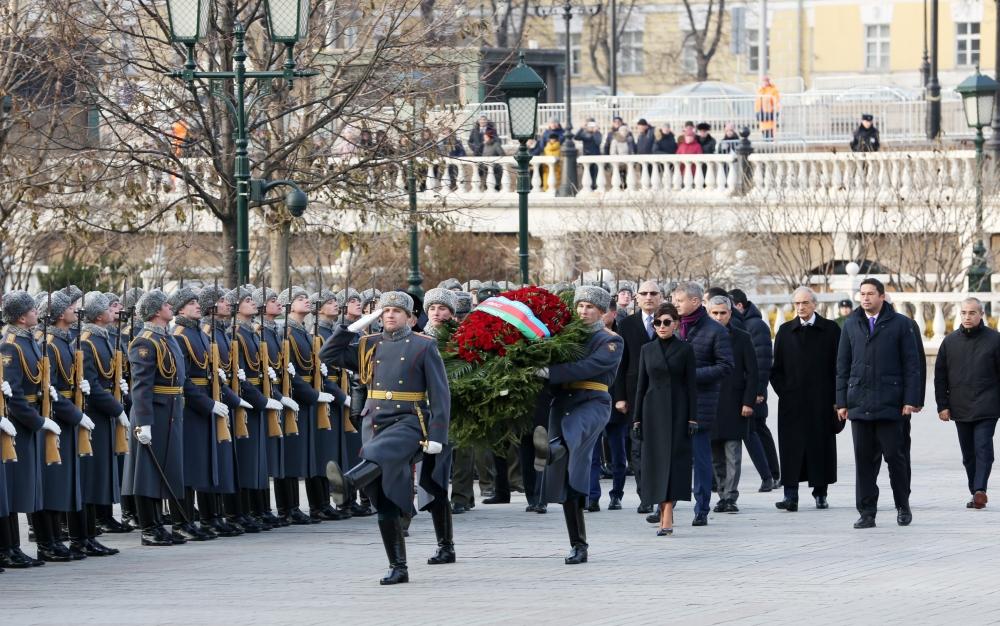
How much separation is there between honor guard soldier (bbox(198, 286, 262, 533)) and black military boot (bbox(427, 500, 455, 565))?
2512mm

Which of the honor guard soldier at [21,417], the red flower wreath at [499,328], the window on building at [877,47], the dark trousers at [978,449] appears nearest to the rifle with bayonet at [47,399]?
the honor guard soldier at [21,417]

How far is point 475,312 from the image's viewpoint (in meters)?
15.0

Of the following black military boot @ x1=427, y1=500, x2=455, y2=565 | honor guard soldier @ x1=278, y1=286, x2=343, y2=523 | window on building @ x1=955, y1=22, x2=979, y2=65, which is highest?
window on building @ x1=955, y1=22, x2=979, y2=65

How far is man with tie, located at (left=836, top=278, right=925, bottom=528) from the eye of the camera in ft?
53.8

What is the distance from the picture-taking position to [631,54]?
253ft

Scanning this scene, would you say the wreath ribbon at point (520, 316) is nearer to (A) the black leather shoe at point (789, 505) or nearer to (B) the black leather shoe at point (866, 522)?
(B) the black leather shoe at point (866, 522)

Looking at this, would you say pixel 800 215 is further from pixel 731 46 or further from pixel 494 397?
pixel 731 46

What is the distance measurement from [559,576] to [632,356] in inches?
196

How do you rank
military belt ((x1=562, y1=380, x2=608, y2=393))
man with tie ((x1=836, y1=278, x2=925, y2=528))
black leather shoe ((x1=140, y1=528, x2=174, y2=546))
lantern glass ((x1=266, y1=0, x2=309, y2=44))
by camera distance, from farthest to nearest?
lantern glass ((x1=266, y1=0, x2=309, y2=44)), man with tie ((x1=836, y1=278, x2=925, y2=528)), black leather shoe ((x1=140, y1=528, x2=174, y2=546)), military belt ((x1=562, y1=380, x2=608, y2=393))

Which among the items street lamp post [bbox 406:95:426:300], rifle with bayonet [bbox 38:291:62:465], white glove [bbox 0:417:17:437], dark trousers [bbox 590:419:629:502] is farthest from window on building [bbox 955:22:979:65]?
white glove [bbox 0:417:17:437]

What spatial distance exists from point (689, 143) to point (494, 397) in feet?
85.3

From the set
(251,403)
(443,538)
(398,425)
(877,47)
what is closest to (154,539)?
(251,403)

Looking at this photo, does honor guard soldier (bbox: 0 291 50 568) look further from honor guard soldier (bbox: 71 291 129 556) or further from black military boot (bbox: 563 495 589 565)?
black military boot (bbox: 563 495 589 565)

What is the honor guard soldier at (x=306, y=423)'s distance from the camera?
17.2 meters
